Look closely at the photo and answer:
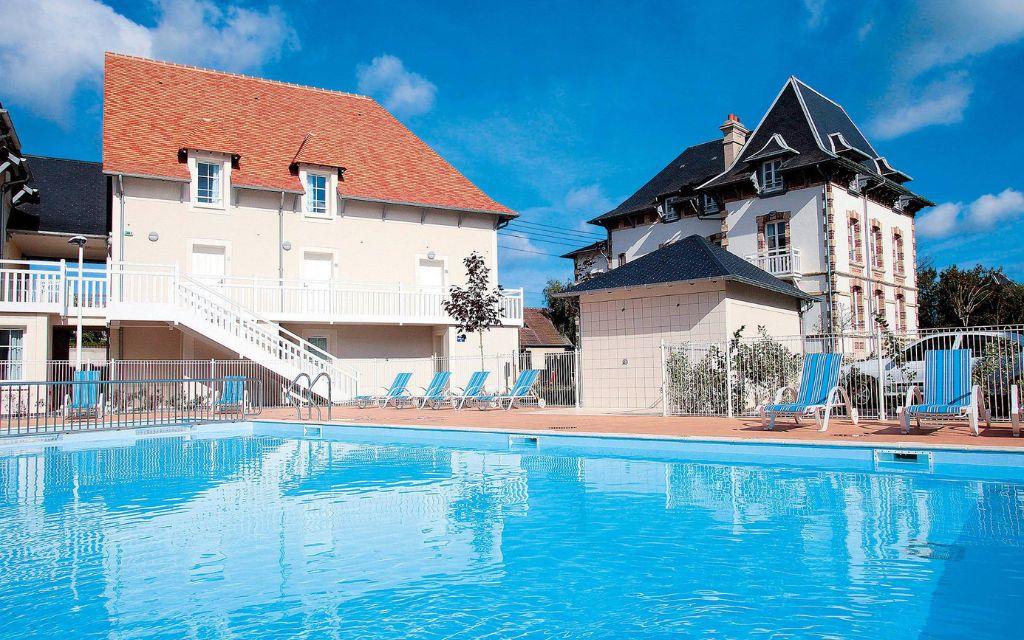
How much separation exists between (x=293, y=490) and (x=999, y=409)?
11.2 m

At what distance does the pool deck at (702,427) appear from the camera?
9.25 meters

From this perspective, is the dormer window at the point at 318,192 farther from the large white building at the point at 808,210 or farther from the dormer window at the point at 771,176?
the dormer window at the point at 771,176

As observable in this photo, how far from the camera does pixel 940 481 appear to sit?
25.8ft

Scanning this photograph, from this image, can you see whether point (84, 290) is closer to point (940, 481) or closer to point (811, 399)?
point (811, 399)

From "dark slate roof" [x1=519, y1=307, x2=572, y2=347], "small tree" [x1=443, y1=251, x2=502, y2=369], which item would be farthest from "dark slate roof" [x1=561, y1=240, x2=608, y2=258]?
"small tree" [x1=443, y1=251, x2=502, y2=369]

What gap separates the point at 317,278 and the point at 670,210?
57.3ft

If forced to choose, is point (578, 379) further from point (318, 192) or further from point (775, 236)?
point (775, 236)

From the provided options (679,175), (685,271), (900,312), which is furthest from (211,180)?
(900,312)

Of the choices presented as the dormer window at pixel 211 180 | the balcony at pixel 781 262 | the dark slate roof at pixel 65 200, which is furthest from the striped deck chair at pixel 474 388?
the balcony at pixel 781 262

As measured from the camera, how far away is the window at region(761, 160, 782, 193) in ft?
Answer: 95.5

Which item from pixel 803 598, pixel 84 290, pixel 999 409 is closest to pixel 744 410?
pixel 999 409

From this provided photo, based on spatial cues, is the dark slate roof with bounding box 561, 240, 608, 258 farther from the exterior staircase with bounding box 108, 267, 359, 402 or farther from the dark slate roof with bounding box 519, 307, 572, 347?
the exterior staircase with bounding box 108, 267, 359, 402

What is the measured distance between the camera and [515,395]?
18.2m

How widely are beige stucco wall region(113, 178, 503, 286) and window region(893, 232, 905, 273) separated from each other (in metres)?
18.0
